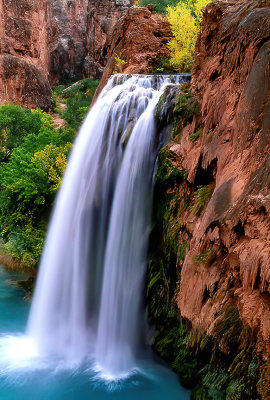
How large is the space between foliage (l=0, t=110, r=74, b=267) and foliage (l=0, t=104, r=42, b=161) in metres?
8.06

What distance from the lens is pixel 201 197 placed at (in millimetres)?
6867

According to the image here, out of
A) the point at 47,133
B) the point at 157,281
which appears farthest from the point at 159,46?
the point at 157,281

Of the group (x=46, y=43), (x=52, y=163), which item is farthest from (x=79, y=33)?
(x=52, y=163)

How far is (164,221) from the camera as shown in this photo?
801cm

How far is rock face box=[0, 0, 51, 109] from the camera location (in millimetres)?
28906

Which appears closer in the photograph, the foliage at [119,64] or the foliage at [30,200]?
the foliage at [30,200]

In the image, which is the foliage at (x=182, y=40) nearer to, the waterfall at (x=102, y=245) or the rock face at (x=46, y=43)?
the rock face at (x=46, y=43)

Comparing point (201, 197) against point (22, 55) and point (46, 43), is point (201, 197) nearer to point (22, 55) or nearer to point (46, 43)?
point (22, 55)

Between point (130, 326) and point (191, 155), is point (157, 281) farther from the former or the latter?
point (191, 155)

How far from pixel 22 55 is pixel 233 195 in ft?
101

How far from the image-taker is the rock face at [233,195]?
4.41 m

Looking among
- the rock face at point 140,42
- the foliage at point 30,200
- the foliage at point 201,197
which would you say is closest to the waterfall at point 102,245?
the foliage at point 201,197

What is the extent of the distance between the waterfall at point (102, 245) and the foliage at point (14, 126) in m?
12.2

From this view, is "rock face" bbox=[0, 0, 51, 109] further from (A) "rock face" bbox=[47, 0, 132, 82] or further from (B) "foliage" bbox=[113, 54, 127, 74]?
(B) "foliage" bbox=[113, 54, 127, 74]
